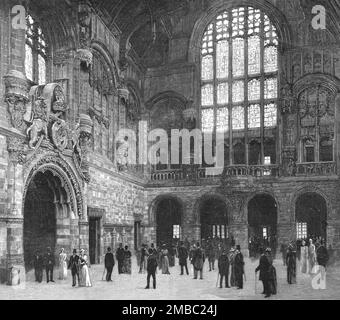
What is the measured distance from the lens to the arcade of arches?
22.5 metres

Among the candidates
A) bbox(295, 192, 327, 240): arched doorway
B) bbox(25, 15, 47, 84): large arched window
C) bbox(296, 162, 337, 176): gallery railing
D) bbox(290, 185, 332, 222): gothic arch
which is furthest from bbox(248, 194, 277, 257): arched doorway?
bbox(25, 15, 47, 84): large arched window

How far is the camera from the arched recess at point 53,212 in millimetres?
19891

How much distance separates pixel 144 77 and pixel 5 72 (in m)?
15.5

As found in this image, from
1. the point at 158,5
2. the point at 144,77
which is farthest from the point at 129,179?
the point at 158,5

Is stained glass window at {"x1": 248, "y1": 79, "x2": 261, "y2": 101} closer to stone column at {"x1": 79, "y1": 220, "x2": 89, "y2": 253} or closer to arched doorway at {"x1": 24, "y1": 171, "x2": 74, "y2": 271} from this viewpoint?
stone column at {"x1": 79, "y1": 220, "x2": 89, "y2": 253}

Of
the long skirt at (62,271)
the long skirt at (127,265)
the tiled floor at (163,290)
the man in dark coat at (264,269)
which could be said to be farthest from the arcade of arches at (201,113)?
the man in dark coat at (264,269)

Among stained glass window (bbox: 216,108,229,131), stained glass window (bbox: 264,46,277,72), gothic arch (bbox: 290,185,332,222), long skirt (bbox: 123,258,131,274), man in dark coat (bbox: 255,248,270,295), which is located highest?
stained glass window (bbox: 264,46,277,72)

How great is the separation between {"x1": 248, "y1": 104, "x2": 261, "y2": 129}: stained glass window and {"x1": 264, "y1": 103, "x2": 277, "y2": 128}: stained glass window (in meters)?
0.41

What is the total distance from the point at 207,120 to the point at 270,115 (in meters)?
3.74

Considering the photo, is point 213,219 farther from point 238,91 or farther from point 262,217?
point 238,91

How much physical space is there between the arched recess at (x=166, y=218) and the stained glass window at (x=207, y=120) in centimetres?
469

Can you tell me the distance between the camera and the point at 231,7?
30797mm

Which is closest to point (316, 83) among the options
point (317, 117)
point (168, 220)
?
point (317, 117)
